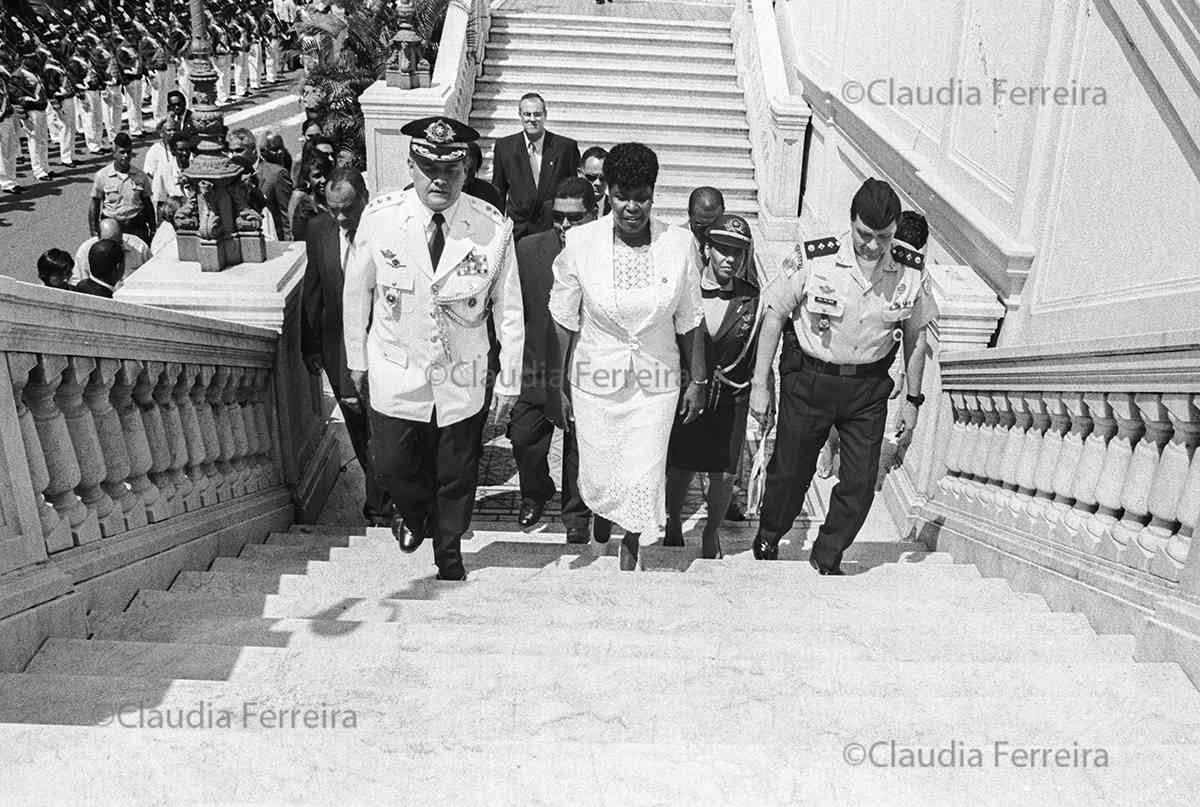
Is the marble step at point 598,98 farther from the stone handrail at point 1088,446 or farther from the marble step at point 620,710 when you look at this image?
the marble step at point 620,710

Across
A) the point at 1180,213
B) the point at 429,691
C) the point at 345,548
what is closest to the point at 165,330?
the point at 345,548

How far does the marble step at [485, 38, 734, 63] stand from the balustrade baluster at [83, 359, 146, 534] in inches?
443

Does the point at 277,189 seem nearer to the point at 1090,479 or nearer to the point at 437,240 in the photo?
the point at 437,240

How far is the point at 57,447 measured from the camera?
3734 mm

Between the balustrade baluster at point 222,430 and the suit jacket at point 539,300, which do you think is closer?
the balustrade baluster at point 222,430

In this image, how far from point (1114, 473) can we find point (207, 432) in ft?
14.0

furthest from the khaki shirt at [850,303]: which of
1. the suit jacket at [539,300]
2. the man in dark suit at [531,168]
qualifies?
the man in dark suit at [531,168]

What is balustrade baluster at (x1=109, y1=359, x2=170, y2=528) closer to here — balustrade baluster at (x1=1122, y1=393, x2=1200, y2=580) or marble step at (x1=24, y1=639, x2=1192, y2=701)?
marble step at (x1=24, y1=639, x2=1192, y2=701)

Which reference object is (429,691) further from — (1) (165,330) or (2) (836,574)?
(2) (836,574)

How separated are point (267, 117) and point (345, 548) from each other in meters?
19.1

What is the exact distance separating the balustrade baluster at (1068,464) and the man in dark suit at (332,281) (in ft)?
10.9

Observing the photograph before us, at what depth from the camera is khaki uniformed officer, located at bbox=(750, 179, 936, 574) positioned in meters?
4.70

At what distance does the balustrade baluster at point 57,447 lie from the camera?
3.62 metres

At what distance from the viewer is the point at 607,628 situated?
4031 mm
